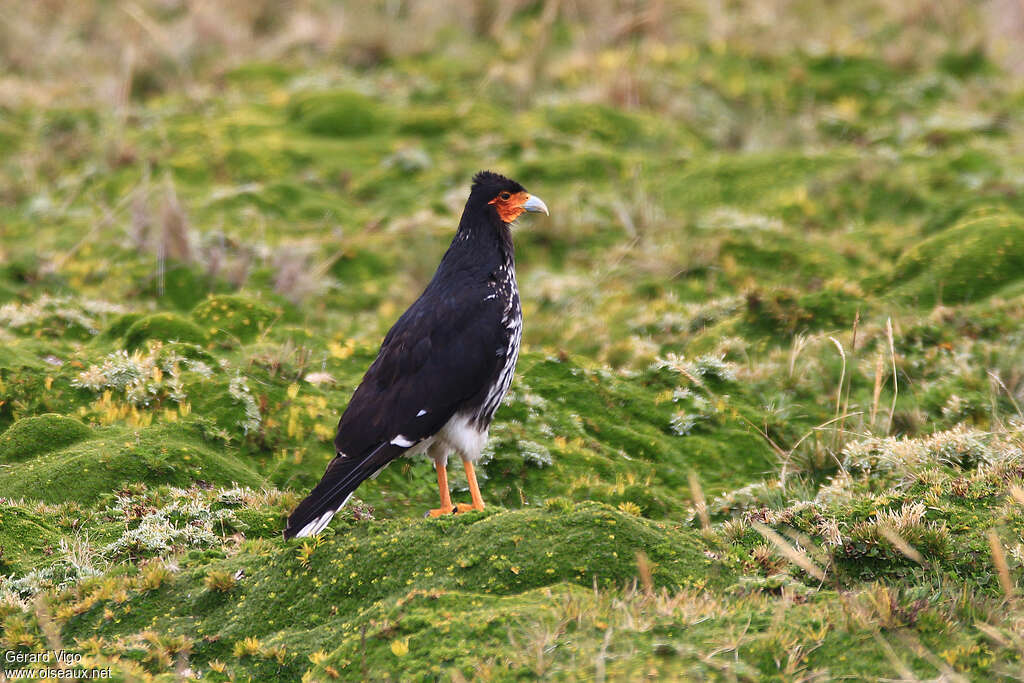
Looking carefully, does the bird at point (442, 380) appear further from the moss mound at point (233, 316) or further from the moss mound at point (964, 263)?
the moss mound at point (964, 263)

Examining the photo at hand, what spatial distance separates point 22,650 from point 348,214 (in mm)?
8158

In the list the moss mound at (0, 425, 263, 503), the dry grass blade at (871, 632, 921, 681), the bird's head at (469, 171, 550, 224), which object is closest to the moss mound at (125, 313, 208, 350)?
the moss mound at (0, 425, 263, 503)

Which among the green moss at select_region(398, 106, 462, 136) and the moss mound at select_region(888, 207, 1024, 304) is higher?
the green moss at select_region(398, 106, 462, 136)

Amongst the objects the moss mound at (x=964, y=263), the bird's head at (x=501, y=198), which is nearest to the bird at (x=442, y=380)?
the bird's head at (x=501, y=198)

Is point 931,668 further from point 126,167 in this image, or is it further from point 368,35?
point 368,35

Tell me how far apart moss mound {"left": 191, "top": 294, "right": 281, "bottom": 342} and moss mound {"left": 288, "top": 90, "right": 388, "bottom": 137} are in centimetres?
596

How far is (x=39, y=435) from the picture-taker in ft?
22.4

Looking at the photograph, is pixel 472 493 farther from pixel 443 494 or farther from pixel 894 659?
pixel 894 659

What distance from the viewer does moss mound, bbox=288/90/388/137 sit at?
1466cm

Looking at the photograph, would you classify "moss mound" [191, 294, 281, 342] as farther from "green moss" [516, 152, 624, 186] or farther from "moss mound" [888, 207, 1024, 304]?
"moss mound" [888, 207, 1024, 304]

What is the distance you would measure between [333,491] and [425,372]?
0.96 metres

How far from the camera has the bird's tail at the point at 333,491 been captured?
17.4 ft

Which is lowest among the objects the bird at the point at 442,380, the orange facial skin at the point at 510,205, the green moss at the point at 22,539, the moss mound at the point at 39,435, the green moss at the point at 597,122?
the green moss at the point at 22,539

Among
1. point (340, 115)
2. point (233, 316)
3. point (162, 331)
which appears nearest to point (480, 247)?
point (162, 331)
